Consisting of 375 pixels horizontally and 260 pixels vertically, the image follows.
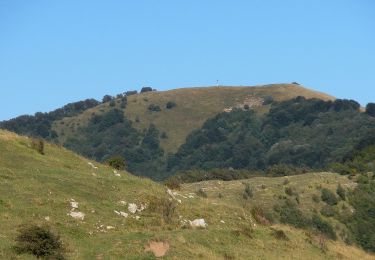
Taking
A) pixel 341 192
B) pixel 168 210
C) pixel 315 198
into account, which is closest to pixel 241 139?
pixel 341 192

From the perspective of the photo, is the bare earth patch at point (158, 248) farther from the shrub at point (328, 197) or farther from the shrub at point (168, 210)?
the shrub at point (328, 197)

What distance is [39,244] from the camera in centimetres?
2572

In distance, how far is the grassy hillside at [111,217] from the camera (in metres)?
28.5

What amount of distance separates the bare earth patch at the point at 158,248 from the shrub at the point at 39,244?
3.68 meters

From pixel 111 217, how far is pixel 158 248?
535cm

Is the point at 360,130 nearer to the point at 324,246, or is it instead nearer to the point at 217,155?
the point at 217,155

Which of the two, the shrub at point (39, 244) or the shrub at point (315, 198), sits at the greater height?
the shrub at point (315, 198)

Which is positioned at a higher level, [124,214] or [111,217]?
[124,214]

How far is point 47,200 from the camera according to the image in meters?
32.2

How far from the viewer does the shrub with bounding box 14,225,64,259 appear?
25.6 m

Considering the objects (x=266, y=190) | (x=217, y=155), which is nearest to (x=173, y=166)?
(x=217, y=155)

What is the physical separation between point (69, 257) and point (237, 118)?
520 ft

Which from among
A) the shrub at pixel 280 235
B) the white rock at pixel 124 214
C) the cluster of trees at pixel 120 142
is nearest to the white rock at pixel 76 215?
the white rock at pixel 124 214

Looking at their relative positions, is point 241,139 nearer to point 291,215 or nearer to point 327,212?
point 327,212
